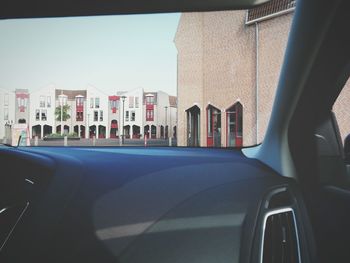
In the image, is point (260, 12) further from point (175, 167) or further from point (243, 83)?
point (175, 167)

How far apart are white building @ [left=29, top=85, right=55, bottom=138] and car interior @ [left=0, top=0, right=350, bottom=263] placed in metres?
0.69

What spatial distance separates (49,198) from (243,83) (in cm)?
245

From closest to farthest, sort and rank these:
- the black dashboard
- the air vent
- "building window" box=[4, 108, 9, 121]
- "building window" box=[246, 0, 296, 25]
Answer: the black dashboard → the air vent → "building window" box=[246, 0, 296, 25] → "building window" box=[4, 108, 9, 121]

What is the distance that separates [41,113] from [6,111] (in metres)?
0.28

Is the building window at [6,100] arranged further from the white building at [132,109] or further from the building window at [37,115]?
the white building at [132,109]

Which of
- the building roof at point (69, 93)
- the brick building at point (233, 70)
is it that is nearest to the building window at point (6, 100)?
the building roof at point (69, 93)

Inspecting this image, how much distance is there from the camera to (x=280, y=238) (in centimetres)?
171

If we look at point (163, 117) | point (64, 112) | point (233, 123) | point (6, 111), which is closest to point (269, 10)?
point (233, 123)

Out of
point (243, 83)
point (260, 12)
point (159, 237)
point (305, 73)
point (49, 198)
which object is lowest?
point (159, 237)

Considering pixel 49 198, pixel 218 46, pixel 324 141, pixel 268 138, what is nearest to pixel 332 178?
pixel 324 141

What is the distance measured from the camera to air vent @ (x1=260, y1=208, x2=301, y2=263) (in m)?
1.64

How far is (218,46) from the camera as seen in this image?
4.53 meters

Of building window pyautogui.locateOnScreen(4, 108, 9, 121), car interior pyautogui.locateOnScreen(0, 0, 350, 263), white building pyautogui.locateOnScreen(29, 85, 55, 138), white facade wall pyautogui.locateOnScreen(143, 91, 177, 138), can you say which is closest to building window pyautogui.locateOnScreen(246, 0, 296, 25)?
car interior pyautogui.locateOnScreen(0, 0, 350, 263)

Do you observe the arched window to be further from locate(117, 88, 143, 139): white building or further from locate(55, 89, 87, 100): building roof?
locate(55, 89, 87, 100): building roof
